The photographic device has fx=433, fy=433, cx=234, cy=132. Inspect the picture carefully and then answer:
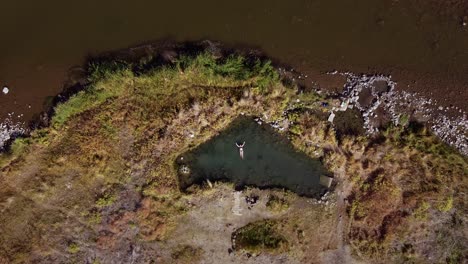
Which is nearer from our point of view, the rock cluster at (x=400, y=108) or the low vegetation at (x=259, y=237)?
the low vegetation at (x=259, y=237)

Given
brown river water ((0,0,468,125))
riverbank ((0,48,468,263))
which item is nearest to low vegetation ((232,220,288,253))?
riverbank ((0,48,468,263))

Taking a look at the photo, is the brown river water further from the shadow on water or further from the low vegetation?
the low vegetation

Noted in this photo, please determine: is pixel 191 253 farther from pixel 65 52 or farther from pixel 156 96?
pixel 65 52

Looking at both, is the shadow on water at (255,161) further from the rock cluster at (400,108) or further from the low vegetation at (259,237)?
the rock cluster at (400,108)

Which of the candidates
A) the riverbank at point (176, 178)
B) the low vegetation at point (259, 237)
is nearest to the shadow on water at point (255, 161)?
the riverbank at point (176, 178)

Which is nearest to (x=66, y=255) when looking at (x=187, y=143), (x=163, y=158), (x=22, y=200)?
(x=22, y=200)

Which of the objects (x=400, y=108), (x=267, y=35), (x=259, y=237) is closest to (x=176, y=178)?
(x=259, y=237)
